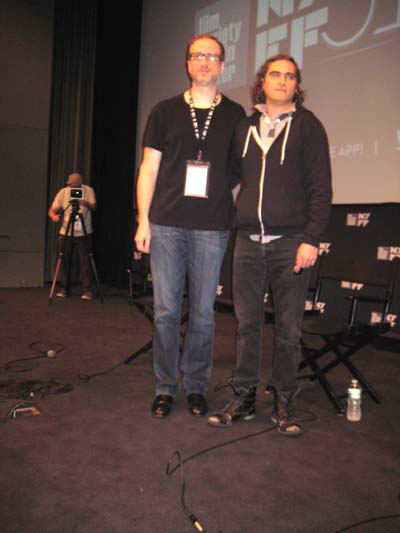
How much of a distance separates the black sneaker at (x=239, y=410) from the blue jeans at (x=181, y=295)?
174 millimetres

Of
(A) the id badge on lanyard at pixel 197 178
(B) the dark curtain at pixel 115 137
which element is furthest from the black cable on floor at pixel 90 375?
(B) the dark curtain at pixel 115 137

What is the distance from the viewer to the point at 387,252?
3826 millimetres

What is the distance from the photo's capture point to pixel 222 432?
1.92 m

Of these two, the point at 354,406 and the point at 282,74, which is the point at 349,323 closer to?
the point at 354,406

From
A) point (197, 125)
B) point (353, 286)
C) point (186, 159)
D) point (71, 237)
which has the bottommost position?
point (353, 286)

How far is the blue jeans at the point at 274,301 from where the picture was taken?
6.29 ft

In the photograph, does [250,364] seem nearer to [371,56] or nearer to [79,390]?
[79,390]

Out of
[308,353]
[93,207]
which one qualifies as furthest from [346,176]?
[93,207]

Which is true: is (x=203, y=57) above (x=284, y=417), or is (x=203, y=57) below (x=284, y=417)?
above

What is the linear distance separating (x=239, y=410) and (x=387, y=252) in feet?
7.58

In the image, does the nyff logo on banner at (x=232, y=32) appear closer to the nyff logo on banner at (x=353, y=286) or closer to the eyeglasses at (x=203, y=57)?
the nyff logo on banner at (x=353, y=286)

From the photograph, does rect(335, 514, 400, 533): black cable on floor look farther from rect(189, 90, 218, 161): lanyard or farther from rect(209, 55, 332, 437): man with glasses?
rect(189, 90, 218, 161): lanyard

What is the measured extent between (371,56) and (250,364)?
2.72 m

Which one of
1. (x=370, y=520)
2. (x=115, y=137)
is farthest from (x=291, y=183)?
(x=115, y=137)
